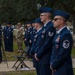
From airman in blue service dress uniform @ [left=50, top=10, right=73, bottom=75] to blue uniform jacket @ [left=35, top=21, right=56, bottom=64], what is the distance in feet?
3.99

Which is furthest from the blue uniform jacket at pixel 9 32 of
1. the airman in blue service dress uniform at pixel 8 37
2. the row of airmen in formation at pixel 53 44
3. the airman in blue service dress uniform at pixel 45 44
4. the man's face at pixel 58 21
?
the man's face at pixel 58 21

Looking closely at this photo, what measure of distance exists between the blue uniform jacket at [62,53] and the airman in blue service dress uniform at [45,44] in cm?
125

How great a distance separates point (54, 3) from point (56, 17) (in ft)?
69.5

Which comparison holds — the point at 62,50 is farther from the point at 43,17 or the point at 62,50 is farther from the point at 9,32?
the point at 9,32

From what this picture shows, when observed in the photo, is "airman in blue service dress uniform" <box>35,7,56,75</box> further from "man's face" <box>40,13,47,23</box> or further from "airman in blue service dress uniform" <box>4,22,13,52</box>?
"airman in blue service dress uniform" <box>4,22,13,52</box>

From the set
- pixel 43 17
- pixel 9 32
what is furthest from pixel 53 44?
pixel 9 32

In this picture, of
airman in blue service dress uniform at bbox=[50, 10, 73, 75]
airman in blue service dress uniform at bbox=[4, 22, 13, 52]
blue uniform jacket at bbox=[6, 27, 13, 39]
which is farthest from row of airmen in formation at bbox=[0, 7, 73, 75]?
airman in blue service dress uniform at bbox=[4, 22, 13, 52]

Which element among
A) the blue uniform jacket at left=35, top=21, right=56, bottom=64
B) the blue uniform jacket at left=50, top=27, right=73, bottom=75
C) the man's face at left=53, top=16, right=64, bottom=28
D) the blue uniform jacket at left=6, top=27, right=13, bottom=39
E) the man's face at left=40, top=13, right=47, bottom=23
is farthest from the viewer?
the blue uniform jacket at left=6, top=27, right=13, bottom=39

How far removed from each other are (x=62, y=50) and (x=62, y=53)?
0.06 meters

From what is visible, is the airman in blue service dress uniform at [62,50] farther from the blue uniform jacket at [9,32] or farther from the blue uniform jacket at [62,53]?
the blue uniform jacket at [9,32]

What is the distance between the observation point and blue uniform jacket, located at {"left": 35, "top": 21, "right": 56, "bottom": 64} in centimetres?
811

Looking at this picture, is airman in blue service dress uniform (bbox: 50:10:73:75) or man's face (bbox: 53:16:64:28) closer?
airman in blue service dress uniform (bbox: 50:10:73:75)

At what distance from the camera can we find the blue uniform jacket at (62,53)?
21.8 feet

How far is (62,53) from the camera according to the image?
664 centimetres
